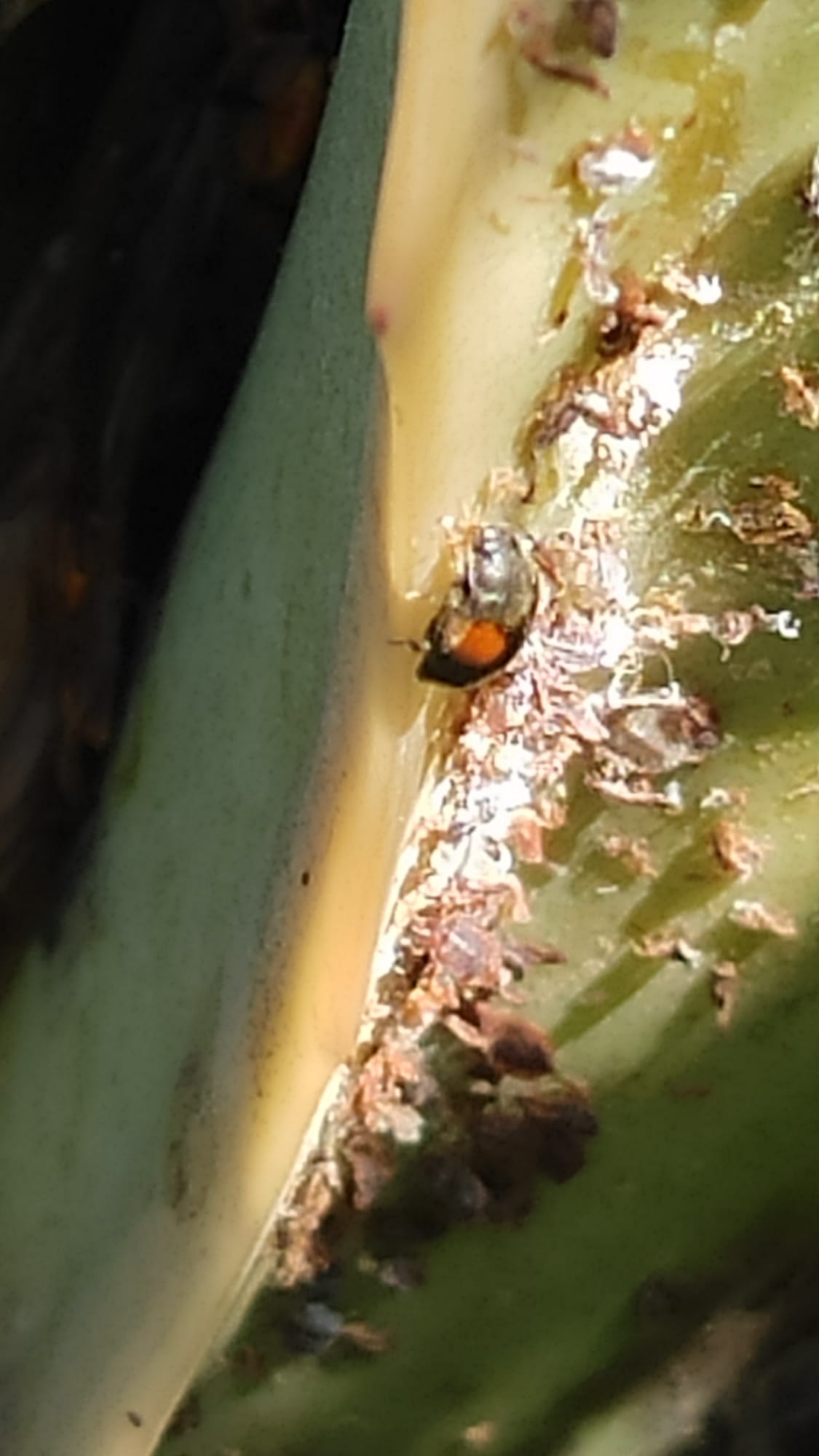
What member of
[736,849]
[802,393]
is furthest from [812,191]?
[736,849]

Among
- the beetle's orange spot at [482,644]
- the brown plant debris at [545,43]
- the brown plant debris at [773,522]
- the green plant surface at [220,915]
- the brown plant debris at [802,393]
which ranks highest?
the brown plant debris at [545,43]

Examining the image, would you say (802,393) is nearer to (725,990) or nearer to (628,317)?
(628,317)

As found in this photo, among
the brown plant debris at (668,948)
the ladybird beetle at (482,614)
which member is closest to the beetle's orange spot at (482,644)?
the ladybird beetle at (482,614)

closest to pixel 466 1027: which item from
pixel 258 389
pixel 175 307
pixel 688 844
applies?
pixel 688 844

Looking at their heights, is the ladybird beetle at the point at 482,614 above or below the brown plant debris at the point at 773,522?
below

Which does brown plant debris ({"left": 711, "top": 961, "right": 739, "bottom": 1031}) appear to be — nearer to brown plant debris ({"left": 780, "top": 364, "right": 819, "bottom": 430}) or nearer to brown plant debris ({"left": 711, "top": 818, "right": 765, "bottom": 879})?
brown plant debris ({"left": 711, "top": 818, "right": 765, "bottom": 879})

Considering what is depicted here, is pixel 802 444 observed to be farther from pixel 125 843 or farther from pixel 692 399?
pixel 125 843

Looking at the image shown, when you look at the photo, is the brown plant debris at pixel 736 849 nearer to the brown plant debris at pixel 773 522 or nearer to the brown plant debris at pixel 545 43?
the brown plant debris at pixel 773 522
